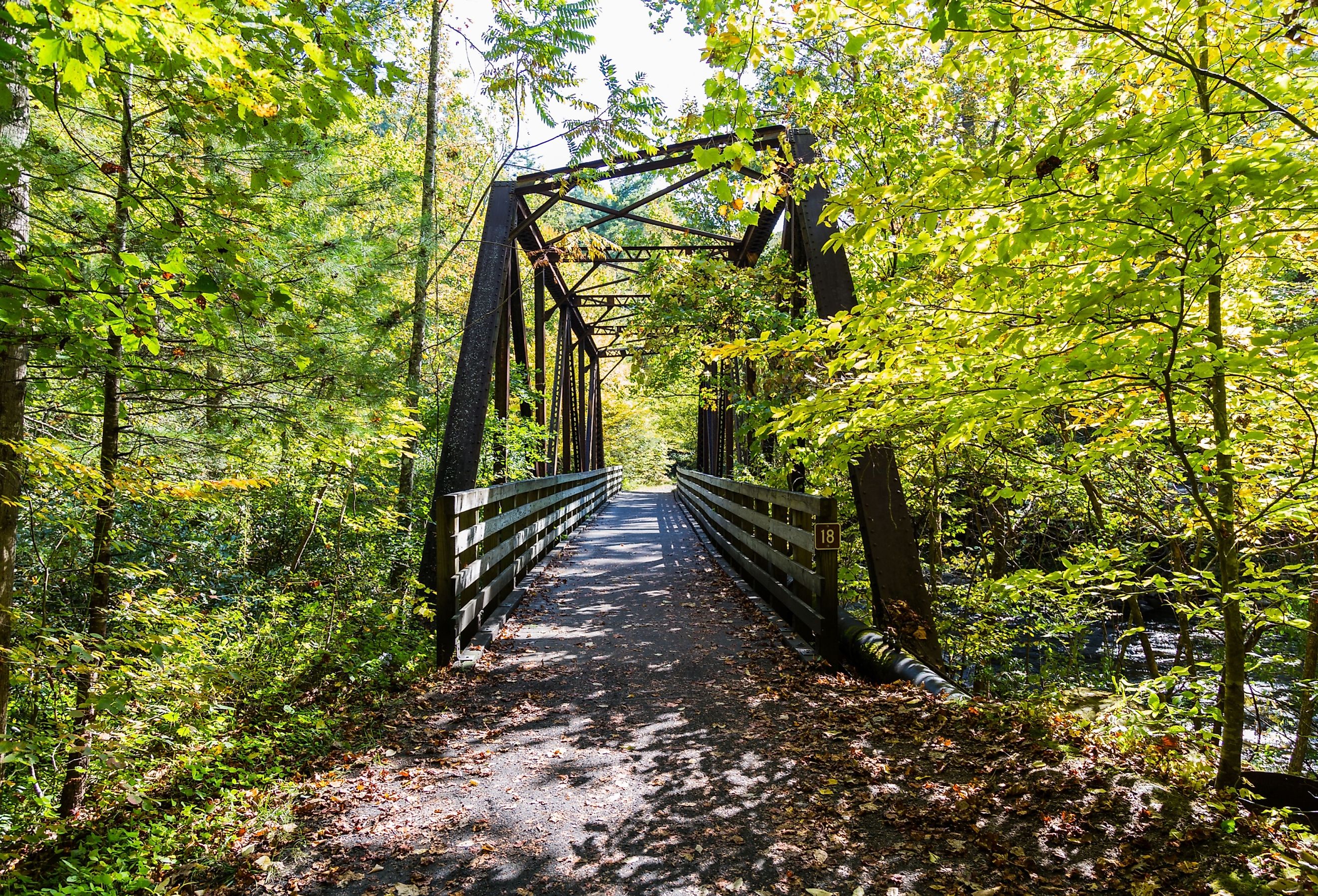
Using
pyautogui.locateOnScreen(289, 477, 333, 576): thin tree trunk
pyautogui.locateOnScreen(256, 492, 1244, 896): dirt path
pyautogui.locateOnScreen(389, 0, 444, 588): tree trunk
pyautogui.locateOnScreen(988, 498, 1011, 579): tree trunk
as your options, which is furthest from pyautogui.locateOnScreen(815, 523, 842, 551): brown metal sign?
pyautogui.locateOnScreen(289, 477, 333, 576): thin tree trunk

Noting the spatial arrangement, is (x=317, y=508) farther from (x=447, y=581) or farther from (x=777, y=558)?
(x=777, y=558)

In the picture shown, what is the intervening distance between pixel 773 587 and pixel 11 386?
16.6ft

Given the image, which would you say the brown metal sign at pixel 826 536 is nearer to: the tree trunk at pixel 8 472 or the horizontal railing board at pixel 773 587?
the horizontal railing board at pixel 773 587

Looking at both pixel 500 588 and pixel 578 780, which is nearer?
pixel 578 780

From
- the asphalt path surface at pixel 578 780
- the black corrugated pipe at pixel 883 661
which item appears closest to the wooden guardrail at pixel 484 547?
the asphalt path surface at pixel 578 780

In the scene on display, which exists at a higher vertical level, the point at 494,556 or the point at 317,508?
the point at 317,508

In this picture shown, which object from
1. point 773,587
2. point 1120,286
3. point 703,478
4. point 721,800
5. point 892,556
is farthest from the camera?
point 703,478

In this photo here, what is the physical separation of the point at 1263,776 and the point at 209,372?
4.93 metres

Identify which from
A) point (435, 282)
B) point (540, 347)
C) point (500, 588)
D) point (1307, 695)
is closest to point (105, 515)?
point (435, 282)

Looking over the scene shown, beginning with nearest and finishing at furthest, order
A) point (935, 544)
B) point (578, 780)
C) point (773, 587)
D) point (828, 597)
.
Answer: point (578, 780)
point (828, 597)
point (773, 587)
point (935, 544)

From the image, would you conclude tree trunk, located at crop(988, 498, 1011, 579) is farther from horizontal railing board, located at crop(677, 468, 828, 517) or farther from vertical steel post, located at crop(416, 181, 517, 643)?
vertical steel post, located at crop(416, 181, 517, 643)

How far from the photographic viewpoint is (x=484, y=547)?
18.6 ft

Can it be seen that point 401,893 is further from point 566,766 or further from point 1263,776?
point 1263,776

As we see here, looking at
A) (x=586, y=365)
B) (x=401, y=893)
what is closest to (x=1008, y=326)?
(x=401, y=893)
